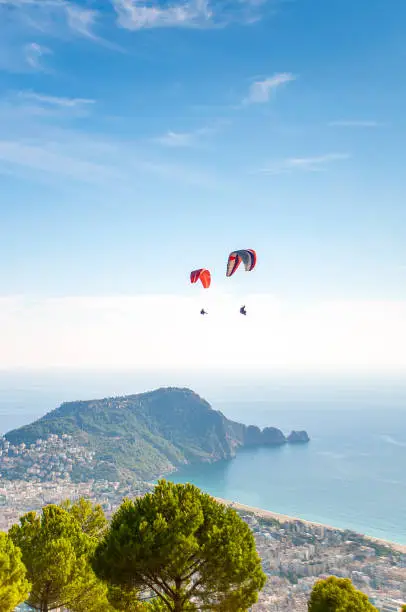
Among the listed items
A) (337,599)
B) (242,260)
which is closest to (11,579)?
(337,599)

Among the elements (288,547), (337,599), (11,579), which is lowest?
(288,547)

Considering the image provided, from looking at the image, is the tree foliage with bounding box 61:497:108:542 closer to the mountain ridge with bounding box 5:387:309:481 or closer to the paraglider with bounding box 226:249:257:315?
the paraglider with bounding box 226:249:257:315

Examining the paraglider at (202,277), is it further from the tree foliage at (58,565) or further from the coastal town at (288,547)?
the coastal town at (288,547)

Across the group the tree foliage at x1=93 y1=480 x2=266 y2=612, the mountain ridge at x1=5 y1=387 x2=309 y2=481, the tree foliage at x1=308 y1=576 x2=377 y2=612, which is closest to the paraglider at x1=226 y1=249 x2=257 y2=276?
the tree foliage at x1=93 y1=480 x2=266 y2=612

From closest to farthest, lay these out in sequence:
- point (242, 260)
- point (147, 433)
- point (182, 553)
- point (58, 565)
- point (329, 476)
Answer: point (182, 553) < point (58, 565) < point (242, 260) < point (329, 476) < point (147, 433)

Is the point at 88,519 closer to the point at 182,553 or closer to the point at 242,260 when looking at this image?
the point at 182,553

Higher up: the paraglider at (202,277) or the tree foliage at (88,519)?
the paraglider at (202,277)

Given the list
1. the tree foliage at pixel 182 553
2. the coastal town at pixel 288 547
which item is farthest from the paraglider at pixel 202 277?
the coastal town at pixel 288 547
